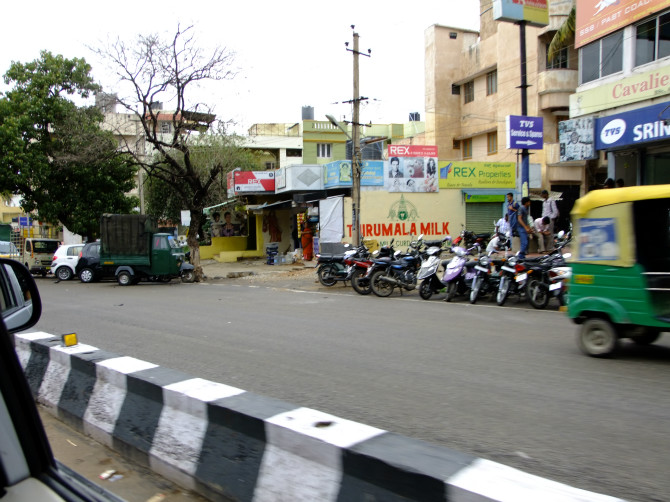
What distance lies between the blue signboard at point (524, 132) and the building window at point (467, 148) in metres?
16.4

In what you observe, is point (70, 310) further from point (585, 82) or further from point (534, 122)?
point (585, 82)

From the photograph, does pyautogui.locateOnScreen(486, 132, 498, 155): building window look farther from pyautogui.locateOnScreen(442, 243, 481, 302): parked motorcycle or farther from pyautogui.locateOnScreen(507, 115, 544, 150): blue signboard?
pyautogui.locateOnScreen(442, 243, 481, 302): parked motorcycle

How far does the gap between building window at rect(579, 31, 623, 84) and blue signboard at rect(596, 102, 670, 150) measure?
152cm

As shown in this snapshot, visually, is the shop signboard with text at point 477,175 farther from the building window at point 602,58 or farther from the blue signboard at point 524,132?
the building window at point 602,58

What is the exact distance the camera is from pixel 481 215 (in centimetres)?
2538

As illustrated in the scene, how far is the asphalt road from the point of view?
12.4ft

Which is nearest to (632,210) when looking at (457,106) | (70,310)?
(70,310)

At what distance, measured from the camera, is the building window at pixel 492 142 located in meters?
30.9

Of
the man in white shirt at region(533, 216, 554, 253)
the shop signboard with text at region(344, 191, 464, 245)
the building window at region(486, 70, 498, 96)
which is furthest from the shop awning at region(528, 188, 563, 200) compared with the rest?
the man in white shirt at region(533, 216, 554, 253)

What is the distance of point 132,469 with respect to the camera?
144 inches

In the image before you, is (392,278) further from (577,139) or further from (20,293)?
(20,293)

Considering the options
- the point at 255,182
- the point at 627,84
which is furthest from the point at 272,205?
the point at 627,84

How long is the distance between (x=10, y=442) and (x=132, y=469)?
242 centimetres

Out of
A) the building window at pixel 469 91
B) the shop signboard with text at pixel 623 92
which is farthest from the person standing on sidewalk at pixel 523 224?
the building window at pixel 469 91
